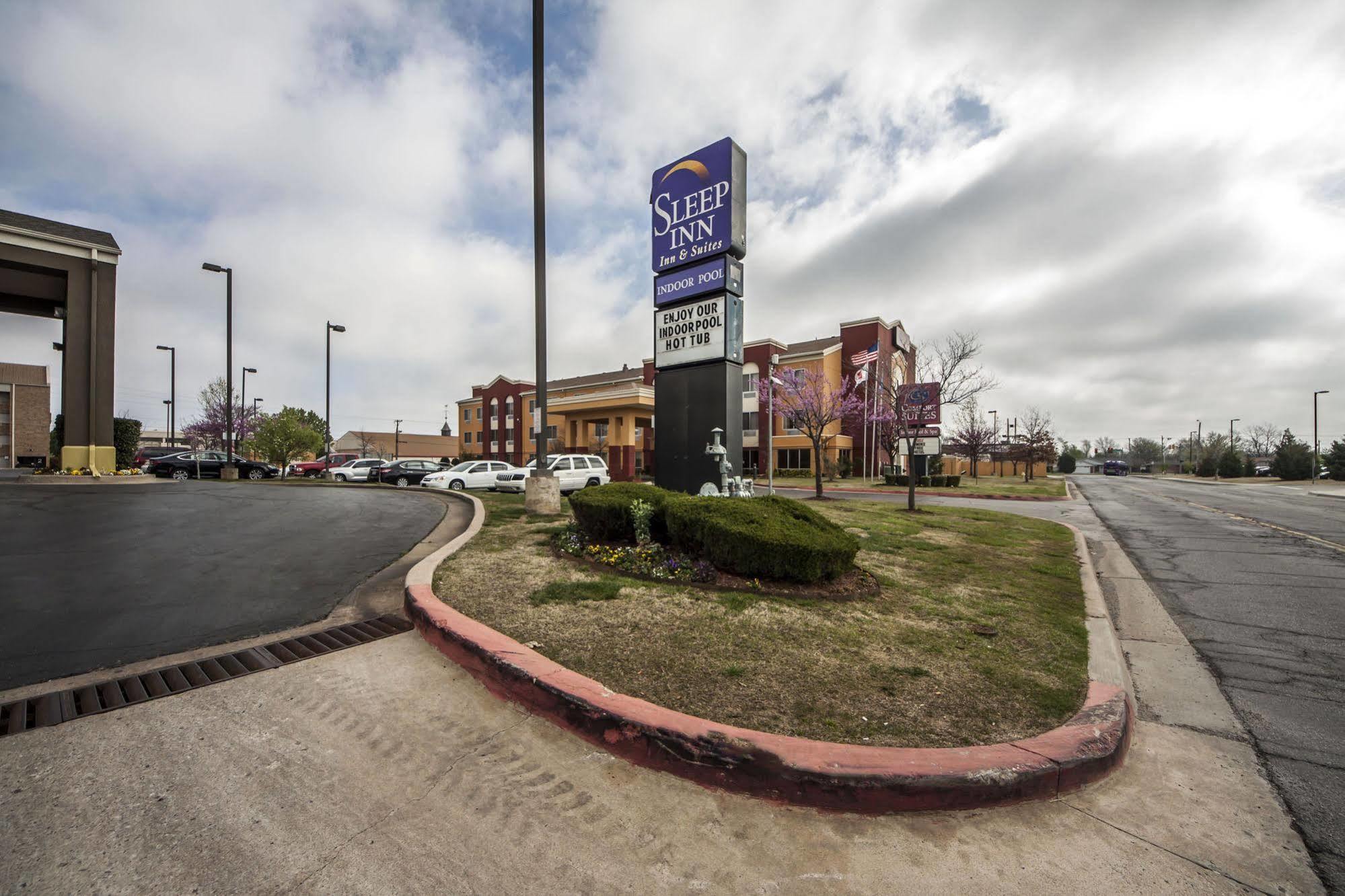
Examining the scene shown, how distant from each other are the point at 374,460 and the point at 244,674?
3159 cm

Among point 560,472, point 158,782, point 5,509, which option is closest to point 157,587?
point 158,782

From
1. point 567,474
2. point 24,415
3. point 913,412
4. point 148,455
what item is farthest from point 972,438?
point 24,415

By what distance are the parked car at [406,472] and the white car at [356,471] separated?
178 centimetres

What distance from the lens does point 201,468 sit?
95.5 feet

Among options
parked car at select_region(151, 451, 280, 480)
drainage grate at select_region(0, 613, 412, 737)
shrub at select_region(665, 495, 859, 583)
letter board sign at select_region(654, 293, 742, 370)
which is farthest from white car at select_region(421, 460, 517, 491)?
drainage grate at select_region(0, 613, 412, 737)

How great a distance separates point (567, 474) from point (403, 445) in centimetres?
10235

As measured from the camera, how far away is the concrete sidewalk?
2.07m

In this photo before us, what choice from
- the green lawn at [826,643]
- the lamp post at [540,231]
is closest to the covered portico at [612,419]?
the lamp post at [540,231]

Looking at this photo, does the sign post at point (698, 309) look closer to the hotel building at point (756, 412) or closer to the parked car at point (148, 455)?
the hotel building at point (756, 412)

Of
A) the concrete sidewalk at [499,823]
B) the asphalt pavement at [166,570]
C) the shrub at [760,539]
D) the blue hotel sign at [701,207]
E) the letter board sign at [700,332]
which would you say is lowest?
the concrete sidewalk at [499,823]

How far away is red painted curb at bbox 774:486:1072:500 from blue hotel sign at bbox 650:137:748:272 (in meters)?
15.0

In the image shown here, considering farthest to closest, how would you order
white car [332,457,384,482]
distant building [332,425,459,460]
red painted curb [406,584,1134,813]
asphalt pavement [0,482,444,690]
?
1. distant building [332,425,459,460]
2. white car [332,457,384,482]
3. asphalt pavement [0,482,444,690]
4. red painted curb [406,584,1134,813]

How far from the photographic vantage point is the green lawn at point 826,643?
318cm

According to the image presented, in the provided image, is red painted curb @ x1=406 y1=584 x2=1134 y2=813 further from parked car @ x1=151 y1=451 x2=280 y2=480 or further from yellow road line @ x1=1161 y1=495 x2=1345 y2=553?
parked car @ x1=151 y1=451 x2=280 y2=480
